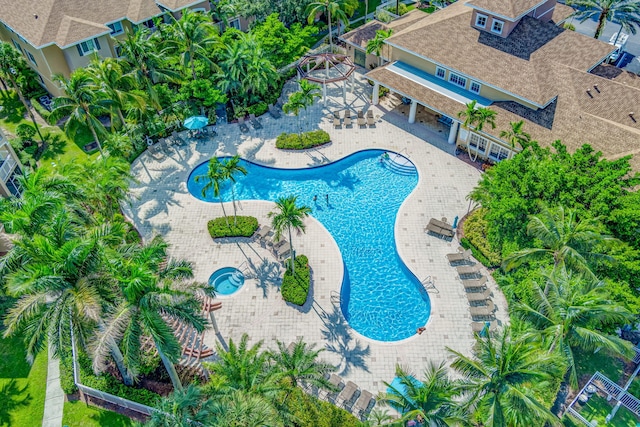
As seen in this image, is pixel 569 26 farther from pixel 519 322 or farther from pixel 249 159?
pixel 519 322

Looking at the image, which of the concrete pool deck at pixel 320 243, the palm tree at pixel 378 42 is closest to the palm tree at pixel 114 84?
the concrete pool deck at pixel 320 243

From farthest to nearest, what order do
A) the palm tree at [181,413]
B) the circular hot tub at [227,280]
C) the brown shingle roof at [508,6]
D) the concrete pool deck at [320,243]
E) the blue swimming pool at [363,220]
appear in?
the brown shingle roof at [508,6] < the circular hot tub at [227,280] < the blue swimming pool at [363,220] < the concrete pool deck at [320,243] < the palm tree at [181,413]

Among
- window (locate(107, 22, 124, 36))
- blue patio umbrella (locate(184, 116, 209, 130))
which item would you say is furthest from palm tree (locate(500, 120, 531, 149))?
window (locate(107, 22, 124, 36))

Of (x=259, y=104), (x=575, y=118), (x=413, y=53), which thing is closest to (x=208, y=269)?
(x=259, y=104)

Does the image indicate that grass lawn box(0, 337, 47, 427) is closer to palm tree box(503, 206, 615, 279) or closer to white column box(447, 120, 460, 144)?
palm tree box(503, 206, 615, 279)

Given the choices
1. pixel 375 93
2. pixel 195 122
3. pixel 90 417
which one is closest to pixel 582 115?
pixel 375 93

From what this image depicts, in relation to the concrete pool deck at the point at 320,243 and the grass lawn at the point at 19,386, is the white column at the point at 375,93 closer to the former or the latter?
the concrete pool deck at the point at 320,243
